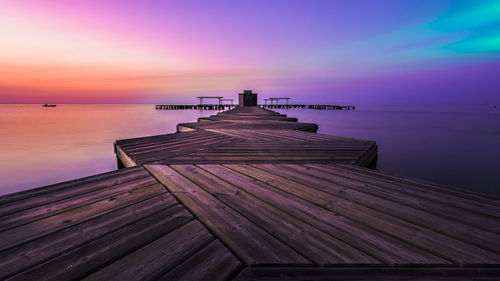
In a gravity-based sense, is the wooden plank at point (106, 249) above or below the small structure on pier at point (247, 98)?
below

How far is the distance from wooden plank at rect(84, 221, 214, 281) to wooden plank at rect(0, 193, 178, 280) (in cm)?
38

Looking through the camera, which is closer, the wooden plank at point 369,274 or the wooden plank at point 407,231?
the wooden plank at point 369,274

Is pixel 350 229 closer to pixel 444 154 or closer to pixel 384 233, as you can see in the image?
pixel 384 233

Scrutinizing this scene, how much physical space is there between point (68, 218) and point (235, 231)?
128 centimetres

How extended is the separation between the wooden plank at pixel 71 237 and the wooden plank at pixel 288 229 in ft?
1.76

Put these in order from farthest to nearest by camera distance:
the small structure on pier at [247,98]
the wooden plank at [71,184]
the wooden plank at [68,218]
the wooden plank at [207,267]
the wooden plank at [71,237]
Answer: the small structure on pier at [247,98] → the wooden plank at [71,184] → the wooden plank at [68,218] → the wooden plank at [71,237] → the wooden plank at [207,267]

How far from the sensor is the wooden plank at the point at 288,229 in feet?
4.62

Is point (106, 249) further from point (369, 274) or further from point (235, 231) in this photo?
point (369, 274)

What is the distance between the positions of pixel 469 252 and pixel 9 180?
11.9m

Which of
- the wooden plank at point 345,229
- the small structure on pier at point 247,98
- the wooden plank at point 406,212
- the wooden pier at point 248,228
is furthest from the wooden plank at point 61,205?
the small structure on pier at point 247,98

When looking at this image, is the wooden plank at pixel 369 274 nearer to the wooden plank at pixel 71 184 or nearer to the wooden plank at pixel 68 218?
the wooden plank at pixel 68 218

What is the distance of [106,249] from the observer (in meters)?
Result: 1.47

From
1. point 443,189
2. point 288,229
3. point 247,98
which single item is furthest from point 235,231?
point 247,98

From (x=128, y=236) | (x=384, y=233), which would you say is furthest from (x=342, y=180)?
(x=128, y=236)
